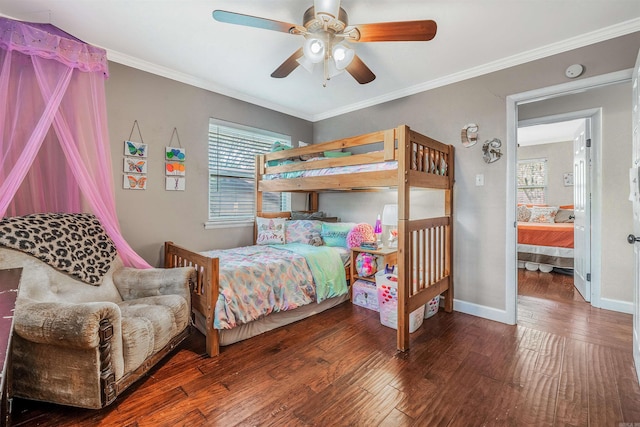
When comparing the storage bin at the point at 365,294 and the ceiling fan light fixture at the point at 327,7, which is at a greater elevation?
the ceiling fan light fixture at the point at 327,7

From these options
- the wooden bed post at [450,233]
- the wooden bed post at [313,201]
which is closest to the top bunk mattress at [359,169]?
the wooden bed post at [450,233]

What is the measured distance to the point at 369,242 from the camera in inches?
127

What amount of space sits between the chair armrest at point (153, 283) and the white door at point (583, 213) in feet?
13.7

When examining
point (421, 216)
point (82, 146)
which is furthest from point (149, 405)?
point (421, 216)

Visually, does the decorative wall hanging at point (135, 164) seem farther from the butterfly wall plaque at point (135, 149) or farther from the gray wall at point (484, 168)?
the gray wall at point (484, 168)

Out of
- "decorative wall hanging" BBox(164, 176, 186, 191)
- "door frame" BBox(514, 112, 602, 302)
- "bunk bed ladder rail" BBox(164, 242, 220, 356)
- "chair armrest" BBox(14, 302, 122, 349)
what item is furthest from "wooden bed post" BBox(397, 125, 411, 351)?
"door frame" BBox(514, 112, 602, 302)

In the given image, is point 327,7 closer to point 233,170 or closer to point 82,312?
point 82,312

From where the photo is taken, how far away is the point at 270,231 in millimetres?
3494

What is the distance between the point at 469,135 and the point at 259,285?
8.39ft

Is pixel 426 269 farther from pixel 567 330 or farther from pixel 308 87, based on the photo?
pixel 308 87

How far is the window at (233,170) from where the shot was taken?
11.1 ft

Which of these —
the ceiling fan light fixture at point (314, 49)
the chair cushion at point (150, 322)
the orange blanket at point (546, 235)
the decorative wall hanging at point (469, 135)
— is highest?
the ceiling fan light fixture at point (314, 49)

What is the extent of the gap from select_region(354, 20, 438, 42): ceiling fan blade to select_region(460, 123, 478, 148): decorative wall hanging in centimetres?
146

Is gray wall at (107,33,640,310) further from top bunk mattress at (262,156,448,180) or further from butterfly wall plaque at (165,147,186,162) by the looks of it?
top bunk mattress at (262,156,448,180)
